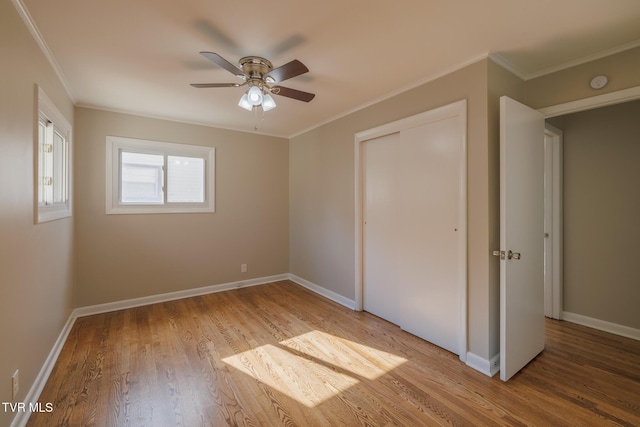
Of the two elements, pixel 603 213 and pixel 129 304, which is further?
pixel 129 304

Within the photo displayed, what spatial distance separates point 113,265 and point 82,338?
3.18 feet

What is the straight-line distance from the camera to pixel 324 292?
4.04 meters

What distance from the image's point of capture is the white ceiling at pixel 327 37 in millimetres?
1679

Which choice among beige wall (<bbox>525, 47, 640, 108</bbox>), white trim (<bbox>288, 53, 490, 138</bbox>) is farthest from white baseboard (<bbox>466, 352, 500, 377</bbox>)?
white trim (<bbox>288, 53, 490, 138</bbox>)

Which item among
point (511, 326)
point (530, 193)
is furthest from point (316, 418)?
point (530, 193)

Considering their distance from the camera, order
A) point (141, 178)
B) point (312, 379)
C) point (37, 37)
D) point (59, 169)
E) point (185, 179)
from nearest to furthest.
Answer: point (37, 37) < point (312, 379) < point (59, 169) < point (141, 178) < point (185, 179)

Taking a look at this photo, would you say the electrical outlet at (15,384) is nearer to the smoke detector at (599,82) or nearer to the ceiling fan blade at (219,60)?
the ceiling fan blade at (219,60)

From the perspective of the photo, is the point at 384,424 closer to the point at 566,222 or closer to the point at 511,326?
the point at 511,326

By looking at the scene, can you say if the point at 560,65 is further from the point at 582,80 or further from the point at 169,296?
the point at 169,296

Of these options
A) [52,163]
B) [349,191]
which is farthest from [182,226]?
[349,191]

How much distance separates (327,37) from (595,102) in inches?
83.0

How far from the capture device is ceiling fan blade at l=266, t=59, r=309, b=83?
1852 millimetres

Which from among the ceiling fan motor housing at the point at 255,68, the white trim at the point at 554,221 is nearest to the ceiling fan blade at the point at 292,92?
the ceiling fan motor housing at the point at 255,68

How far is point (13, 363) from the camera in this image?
157 centimetres
